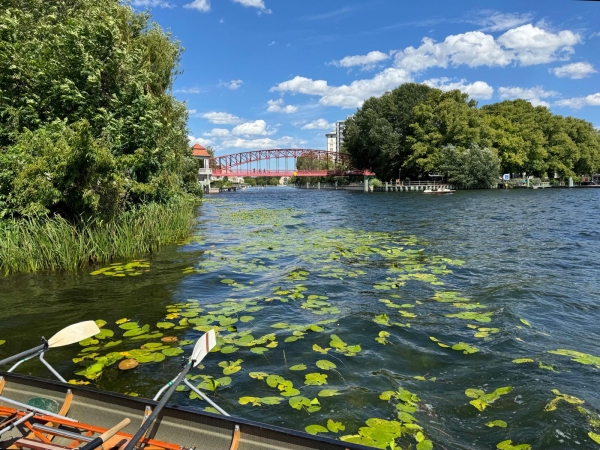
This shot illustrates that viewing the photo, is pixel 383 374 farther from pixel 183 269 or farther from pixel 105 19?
pixel 105 19

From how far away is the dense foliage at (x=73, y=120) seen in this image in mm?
11703

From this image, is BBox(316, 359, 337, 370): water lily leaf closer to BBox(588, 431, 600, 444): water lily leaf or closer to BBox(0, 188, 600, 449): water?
BBox(0, 188, 600, 449): water

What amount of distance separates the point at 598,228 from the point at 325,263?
18091mm

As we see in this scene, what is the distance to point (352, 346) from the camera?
7152mm

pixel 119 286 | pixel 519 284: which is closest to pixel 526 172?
pixel 519 284

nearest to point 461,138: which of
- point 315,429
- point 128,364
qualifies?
point 128,364

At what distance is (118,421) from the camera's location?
13.1 ft

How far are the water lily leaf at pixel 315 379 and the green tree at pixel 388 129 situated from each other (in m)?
76.2

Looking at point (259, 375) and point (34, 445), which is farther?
point (259, 375)

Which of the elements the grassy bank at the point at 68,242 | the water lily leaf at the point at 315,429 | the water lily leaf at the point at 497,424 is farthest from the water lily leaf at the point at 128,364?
the grassy bank at the point at 68,242

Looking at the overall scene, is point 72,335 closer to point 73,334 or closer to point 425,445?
point 73,334

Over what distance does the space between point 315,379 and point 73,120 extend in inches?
554

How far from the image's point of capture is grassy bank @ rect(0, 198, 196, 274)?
11859mm

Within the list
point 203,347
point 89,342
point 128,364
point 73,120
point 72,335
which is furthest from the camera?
point 73,120
